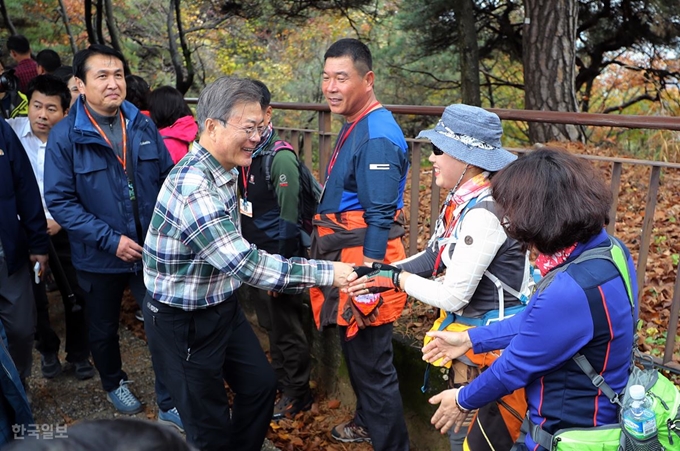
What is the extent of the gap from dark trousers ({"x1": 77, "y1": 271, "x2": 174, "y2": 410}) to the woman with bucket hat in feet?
6.56

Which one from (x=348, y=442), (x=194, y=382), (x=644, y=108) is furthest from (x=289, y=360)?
(x=644, y=108)

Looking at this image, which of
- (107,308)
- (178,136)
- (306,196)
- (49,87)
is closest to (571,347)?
(306,196)

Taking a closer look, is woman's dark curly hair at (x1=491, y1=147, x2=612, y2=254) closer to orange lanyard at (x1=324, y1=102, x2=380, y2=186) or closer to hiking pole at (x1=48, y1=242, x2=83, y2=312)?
orange lanyard at (x1=324, y1=102, x2=380, y2=186)

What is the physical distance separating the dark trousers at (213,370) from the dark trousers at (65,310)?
1806 mm

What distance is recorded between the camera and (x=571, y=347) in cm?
188

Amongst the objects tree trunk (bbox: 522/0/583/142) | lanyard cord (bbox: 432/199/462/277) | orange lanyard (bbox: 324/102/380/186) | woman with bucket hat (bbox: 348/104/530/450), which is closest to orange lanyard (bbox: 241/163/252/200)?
orange lanyard (bbox: 324/102/380/186)

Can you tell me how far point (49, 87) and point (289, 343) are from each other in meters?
2.57

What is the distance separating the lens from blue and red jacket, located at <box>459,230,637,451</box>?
1860 millimetres

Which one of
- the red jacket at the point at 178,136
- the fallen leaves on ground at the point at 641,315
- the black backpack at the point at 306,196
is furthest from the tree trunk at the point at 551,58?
the red jacket at the point at 178,136

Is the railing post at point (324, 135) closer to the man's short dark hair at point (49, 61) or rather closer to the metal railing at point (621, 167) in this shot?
the metal railing at point (621, 167)

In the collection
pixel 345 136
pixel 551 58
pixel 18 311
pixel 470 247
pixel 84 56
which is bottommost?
pixel 18 311

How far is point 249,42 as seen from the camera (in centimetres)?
1578

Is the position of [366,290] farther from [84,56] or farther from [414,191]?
[84,56]

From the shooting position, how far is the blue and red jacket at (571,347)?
1860 millimetres
